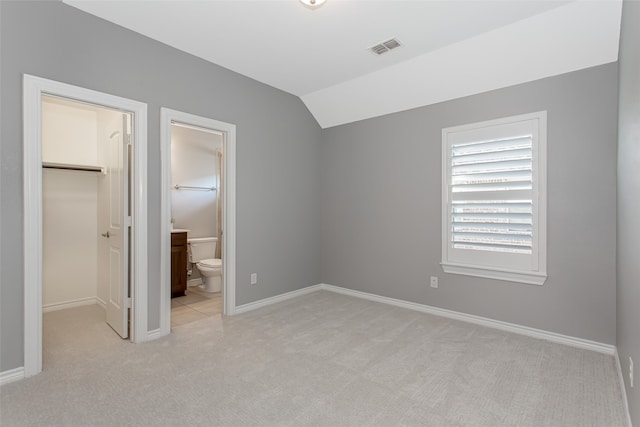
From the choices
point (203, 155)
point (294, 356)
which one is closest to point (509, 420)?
point (294, 356)

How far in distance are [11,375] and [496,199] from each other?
4231 mm

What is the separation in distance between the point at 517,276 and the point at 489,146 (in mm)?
1334

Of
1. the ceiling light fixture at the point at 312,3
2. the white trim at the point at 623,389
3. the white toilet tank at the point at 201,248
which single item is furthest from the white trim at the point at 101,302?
the white trim at the point at 623,389

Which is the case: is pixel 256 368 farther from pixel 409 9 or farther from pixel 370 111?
pixel 370 111

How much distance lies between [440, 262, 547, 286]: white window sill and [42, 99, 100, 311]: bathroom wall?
4.45m

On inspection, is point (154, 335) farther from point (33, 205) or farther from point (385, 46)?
point (385, 46)

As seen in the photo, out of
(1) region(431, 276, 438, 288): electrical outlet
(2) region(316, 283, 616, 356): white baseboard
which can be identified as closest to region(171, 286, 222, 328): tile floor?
(2) region(316, 283, 616, 356): white baseboard

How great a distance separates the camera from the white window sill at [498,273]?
9.73 feet

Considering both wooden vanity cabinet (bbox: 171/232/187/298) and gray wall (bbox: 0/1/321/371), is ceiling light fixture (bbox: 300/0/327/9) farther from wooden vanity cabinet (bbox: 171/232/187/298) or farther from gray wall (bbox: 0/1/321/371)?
wooden vanity cabinet (bbox: 171/232/187/298)

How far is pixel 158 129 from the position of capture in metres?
2.97

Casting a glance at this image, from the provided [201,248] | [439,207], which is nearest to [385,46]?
[439,207]

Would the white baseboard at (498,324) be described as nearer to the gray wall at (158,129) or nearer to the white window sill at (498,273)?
the white window sill at (498,273)

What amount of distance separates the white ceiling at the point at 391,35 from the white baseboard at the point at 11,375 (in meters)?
2.73

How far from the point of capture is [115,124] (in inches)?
126
